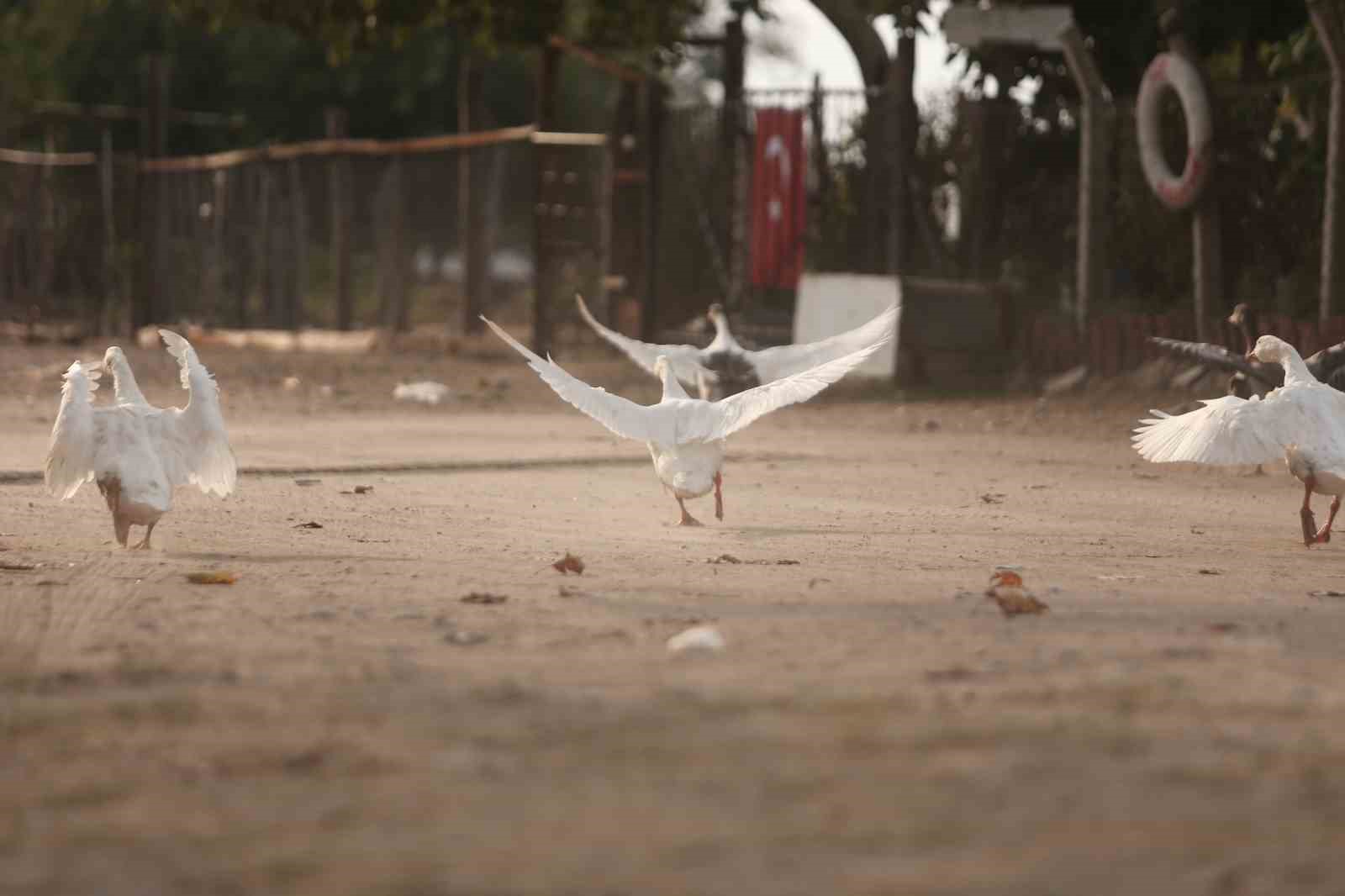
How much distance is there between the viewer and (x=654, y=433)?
885cm

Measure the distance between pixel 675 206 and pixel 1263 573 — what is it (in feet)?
44.9

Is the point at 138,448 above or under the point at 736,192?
under

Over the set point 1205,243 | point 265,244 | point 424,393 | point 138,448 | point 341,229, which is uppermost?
point 341,229

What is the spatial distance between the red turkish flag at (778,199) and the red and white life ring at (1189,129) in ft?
12.1

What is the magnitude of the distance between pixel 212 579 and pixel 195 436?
144cm

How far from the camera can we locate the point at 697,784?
14.3 feet

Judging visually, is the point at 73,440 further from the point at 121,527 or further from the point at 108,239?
the point at 108,239

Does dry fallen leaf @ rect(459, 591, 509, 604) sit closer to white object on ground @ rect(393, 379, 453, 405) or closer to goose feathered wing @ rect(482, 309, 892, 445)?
goose feathered wing @ rect(482, 309, 892, 445)

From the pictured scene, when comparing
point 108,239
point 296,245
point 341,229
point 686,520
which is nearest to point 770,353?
point 686,520

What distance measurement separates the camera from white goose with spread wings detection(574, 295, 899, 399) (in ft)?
34.2

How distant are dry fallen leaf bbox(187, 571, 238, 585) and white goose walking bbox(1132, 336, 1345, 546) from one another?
3799 mm

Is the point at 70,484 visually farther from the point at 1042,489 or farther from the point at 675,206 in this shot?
the point at 675,206

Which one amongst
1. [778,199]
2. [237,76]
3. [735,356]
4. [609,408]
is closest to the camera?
[609,408]

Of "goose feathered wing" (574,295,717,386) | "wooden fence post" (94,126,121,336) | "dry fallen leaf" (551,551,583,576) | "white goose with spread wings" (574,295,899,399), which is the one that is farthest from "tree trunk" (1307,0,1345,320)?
"wooden fence post" (94,126,121,336)
